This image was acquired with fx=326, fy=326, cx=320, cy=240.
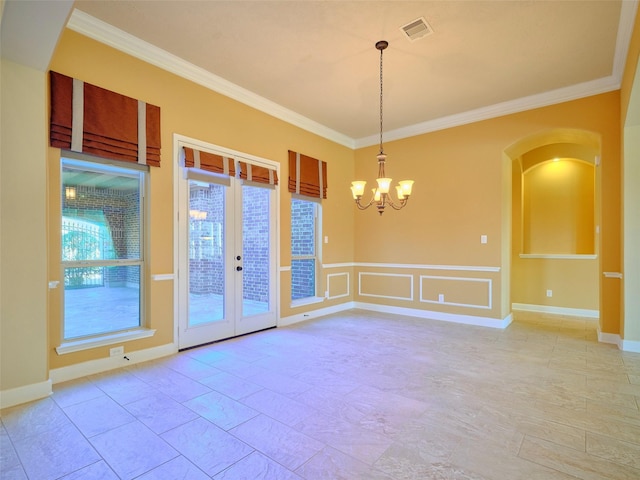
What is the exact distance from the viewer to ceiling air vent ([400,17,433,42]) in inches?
117

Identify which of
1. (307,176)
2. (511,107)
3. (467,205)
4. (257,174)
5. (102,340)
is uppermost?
(511,107)

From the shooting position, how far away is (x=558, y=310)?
592cm

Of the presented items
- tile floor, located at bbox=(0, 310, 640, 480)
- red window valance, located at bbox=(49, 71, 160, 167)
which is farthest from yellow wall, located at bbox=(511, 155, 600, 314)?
red window valance, located at bbox=(49, 71, 160, 167)

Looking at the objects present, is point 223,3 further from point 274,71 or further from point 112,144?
point 112,144

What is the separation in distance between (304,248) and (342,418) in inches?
135

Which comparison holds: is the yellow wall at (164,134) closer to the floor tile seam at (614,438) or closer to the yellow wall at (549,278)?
the floor tile seam at (614,438)

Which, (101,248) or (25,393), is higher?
(101,248)

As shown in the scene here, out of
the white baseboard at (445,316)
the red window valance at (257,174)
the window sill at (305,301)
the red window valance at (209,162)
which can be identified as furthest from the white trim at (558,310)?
the red window valance at (209,162)

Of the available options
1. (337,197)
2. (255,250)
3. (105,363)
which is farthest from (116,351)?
(337,197)

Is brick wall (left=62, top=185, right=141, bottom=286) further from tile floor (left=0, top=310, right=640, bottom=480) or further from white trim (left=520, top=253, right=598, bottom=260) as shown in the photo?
white trim (left=520, top=253, right=598, bottom=260)

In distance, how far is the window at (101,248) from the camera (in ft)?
9.95

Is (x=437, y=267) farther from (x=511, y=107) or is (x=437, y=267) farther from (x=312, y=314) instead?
(x=511, y=107)

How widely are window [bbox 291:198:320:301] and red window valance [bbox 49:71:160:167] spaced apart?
237cm

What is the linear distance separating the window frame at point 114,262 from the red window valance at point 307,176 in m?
2.17
